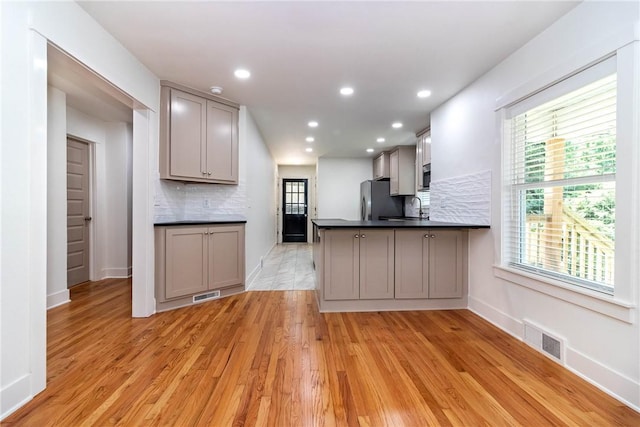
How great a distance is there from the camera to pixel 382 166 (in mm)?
6375

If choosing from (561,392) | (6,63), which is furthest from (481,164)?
(6,63)

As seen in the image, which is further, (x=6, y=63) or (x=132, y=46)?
(x=132, y=46)

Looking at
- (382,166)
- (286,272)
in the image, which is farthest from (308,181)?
(286,272)

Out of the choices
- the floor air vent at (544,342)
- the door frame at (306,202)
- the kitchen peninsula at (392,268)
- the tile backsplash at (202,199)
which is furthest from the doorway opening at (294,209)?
the floor air vent at (544,342)

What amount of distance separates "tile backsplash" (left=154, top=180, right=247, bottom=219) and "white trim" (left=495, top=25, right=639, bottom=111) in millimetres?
3032

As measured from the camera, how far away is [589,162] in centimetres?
180

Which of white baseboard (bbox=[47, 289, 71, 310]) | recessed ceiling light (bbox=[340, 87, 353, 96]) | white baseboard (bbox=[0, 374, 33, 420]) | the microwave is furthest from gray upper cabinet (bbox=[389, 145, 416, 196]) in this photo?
white baseboard (bbox=[0, 374, 33, 420])

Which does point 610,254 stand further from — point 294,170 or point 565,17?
point 294,170

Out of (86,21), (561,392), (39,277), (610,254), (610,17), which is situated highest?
(86,21)

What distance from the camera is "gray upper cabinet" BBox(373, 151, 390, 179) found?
20.4 ft

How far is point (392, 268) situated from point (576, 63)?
2.09 meters

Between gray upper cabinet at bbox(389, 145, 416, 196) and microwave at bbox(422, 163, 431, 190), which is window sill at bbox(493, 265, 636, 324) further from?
gray upper cabinet at bbox(389, 145, 416, 196)

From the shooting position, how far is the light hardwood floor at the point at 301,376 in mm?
1418

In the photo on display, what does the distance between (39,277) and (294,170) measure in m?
7.13
